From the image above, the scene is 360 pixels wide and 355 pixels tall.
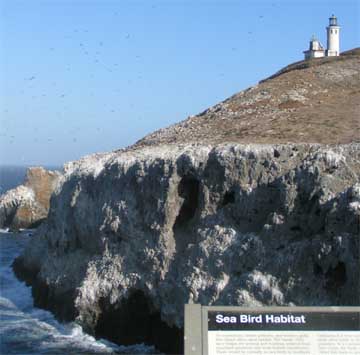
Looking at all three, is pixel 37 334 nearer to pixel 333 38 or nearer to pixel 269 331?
pixel 269 331

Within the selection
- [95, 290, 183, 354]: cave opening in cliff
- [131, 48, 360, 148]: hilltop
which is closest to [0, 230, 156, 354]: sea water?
[95, 290, 183, 354]: cave opening in cliff

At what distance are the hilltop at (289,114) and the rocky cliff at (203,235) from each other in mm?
859

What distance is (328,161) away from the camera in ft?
74.1

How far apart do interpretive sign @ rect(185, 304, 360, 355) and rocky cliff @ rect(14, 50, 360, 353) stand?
10.8 m

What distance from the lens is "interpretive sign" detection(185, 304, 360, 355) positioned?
8.72 metres

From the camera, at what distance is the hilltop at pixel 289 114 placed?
90.7ft

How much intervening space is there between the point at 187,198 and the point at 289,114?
816 centimetres

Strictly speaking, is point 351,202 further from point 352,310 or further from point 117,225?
point 352,310

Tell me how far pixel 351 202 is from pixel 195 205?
6847 millimetres

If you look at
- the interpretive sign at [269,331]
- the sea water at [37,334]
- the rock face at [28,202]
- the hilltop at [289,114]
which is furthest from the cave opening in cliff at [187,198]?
the rock face at [28,202]

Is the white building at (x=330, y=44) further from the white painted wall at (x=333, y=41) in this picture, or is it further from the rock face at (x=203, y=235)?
the rock face at (x=203, y=235)

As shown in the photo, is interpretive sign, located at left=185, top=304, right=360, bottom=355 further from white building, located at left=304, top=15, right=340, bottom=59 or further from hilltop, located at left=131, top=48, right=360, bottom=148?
white building, located at left=304, top=15, right=340, bottom=59

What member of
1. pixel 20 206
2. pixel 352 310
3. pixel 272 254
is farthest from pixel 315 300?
pixel 20 206

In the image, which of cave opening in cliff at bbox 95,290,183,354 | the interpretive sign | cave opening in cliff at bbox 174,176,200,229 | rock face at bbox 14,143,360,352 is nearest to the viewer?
the interpretive sign
